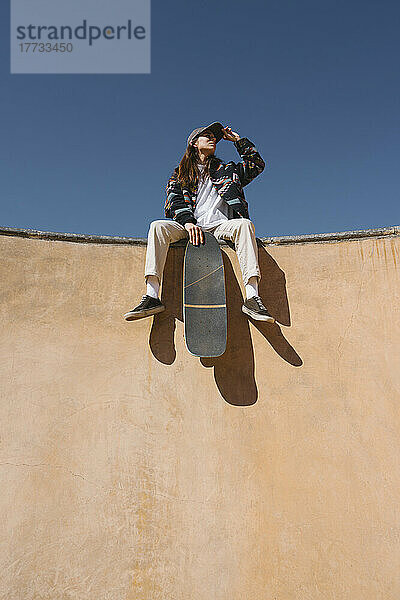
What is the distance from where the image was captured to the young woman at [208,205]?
369 cm

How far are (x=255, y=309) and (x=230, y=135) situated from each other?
2.01 metres

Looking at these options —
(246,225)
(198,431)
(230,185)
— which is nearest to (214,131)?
(230,185)

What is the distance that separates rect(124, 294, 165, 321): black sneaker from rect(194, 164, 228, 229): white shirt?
1065mm

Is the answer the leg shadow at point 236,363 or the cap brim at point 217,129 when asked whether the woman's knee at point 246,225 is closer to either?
the leg shadow at point 236,363

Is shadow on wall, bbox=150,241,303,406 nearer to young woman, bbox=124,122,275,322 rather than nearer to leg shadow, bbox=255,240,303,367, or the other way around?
leg shadow, bbox=255,240,303,367

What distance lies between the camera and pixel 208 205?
4.36 m

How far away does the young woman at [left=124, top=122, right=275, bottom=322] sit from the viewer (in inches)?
145

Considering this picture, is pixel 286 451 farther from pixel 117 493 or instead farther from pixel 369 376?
pixel 117 493

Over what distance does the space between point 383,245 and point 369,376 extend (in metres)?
1.23

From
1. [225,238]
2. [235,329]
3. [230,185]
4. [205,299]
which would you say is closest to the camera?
[205,299]

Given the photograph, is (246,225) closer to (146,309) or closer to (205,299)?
(205,299)

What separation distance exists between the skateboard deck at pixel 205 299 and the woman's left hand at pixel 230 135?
3.70ft

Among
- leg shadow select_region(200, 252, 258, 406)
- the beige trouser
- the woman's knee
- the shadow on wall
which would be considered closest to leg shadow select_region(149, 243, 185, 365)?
the shadow on wall

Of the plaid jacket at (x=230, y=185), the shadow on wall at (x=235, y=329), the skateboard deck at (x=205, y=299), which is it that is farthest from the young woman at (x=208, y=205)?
the shadow on wall at (x=235, y=329)
